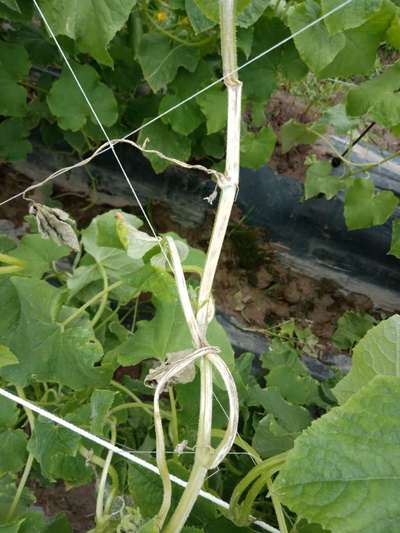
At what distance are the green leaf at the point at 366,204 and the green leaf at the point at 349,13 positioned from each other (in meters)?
0.78

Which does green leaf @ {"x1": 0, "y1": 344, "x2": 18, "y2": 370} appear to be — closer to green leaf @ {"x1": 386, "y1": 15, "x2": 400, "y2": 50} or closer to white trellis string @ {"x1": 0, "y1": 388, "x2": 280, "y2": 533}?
white trellis string @ {"x1": 0, "y1": 388, "x2": 280, "y2": 533}

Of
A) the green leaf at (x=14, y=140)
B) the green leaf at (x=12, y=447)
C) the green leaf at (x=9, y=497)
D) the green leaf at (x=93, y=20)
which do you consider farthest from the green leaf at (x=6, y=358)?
the green leaf at (x=14, y=140)

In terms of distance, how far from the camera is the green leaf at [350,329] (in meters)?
1.98

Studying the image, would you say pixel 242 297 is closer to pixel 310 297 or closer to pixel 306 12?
pixel 310 297

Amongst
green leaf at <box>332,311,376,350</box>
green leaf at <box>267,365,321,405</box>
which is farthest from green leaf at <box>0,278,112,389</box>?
green leaf at <box>332,311,376,350</box>

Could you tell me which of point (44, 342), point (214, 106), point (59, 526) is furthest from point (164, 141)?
point (59, 526)

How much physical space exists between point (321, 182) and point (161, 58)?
699 millimetres

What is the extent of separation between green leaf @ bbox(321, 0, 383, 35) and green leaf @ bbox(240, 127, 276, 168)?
64 cm

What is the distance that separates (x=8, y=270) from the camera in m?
0.99

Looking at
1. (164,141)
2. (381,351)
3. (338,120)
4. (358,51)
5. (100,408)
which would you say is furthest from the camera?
(338,120)

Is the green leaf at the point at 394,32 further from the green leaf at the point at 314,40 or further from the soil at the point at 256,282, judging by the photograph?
the soil at the point at 256,282

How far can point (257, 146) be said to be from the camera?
1.67m

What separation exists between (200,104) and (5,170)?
3.01ft

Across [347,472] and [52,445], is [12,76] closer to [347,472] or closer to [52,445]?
[52,445]
